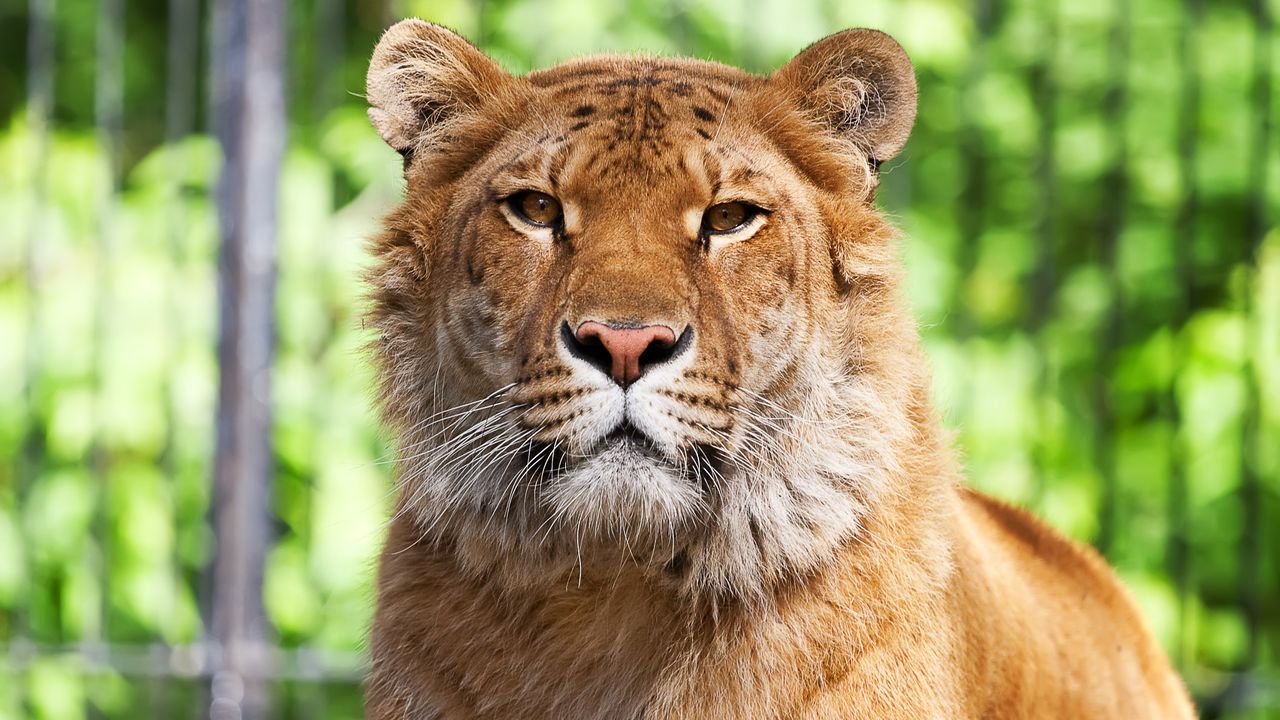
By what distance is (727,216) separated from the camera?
8.46 ft

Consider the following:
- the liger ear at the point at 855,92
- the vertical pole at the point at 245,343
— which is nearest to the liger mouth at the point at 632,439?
the liger ear at the point at 855,92

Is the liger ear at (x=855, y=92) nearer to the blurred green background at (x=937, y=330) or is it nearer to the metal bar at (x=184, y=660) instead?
the blurred green background at (x=937, y=330)

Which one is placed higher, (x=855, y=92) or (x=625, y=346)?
(x=855, y=92)

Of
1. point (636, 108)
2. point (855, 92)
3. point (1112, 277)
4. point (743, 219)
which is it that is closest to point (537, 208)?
point (636, 108)

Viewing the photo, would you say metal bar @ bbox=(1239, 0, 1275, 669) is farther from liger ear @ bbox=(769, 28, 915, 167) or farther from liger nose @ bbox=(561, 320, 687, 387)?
liger nose @ bbox=(561, 320, 687, 387)

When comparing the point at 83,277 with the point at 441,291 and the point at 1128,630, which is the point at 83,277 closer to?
the point at 441,291

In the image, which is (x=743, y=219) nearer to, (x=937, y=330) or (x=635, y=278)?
(x=635, y=278)

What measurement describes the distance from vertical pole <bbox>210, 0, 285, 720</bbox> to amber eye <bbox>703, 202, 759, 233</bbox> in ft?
9.80

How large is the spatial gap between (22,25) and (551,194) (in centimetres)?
574

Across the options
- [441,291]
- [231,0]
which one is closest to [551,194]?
[441,291]

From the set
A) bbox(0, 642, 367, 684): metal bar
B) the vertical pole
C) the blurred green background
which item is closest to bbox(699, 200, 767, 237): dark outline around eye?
the blurred green background

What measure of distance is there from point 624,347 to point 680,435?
0.61 feet

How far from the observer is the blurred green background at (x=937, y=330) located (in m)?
5.38

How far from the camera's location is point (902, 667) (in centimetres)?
247
